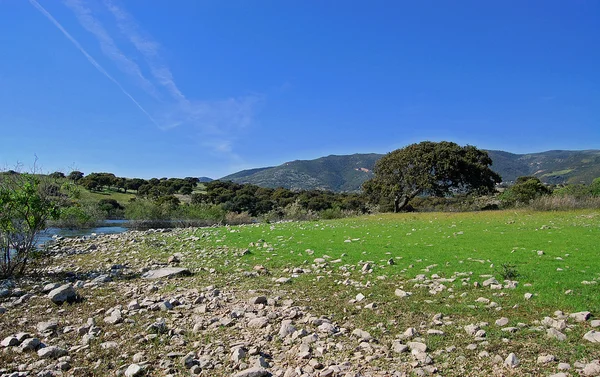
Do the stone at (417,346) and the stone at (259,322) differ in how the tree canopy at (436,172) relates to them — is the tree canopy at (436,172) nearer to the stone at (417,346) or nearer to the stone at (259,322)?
the stone at (259,322)

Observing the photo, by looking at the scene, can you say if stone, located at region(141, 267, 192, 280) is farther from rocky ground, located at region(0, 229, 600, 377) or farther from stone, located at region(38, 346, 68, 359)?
stone, located at region(38, 346, 68, 359)

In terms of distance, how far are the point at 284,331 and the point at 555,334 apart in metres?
3.80

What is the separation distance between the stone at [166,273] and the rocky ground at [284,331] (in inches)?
24.8

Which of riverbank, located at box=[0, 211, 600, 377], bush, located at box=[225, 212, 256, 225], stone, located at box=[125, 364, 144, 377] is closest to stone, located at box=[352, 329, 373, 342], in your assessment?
riverbank, located at box=[0, 211, 600, 377]

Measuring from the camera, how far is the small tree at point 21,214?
10734 millimetres

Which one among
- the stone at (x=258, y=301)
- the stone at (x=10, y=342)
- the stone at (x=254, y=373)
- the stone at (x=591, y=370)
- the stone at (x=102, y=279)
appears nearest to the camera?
the stone at (x=591, y=370)

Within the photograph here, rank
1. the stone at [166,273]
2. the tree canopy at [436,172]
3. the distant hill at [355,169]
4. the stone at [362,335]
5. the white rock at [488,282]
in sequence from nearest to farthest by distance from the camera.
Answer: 1. the stone at [362,335]
2. the white rock at [488,282]
3. the stone at [166,273]
4. the tree canopy at [436,172]
5. the distant hill at [355,169]

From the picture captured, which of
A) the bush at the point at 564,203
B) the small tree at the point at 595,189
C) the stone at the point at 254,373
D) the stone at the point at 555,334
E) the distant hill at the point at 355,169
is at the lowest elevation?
the stone at the point at 254,373

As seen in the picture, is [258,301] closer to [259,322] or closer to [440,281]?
[259,322]

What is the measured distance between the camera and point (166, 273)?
32.9 ft

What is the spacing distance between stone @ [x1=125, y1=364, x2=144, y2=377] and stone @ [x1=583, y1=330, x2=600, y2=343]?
19.2 ft

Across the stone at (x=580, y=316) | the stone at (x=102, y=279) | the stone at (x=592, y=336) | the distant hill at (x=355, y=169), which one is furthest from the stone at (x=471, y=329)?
the distant hill at (x=355, y=169)

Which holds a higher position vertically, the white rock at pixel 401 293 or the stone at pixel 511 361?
the white rock at pixel 401 293

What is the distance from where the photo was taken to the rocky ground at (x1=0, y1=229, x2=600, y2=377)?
4387 millimetres
